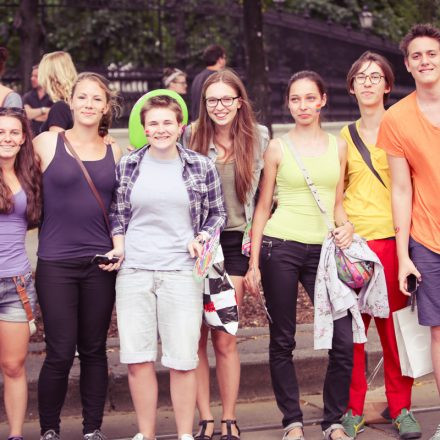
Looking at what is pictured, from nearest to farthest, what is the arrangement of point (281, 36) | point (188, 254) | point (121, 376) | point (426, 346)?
point (188, 254), point (426, 346), point (121, 376), point (281, 36)

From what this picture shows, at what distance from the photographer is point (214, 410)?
6.27 meters

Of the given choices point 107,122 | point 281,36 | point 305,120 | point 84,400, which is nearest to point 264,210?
point 305,120

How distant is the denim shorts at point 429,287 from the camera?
17.4 feet

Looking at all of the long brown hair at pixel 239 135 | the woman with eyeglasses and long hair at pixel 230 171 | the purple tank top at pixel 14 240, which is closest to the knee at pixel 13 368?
the purple tank top at pixel 14 240

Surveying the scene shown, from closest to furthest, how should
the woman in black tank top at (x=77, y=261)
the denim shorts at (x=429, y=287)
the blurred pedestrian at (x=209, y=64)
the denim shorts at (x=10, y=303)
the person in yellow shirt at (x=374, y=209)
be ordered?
the denim shorts at (x=10, y=303), the woman in black tank top at (x=77, y=261), the denim shorts at (x=429, y=287), the person in yellow shirt at (x=374, y=209), the blurred pedestrian at (x=209, y=64)

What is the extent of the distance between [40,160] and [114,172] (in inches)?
15.6

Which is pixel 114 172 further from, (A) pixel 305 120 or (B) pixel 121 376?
(B) pixel 121 376

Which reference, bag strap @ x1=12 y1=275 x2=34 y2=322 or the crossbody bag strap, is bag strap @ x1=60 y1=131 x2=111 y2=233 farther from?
the crossbody bag strap

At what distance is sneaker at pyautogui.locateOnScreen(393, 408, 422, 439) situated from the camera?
5.58 meters

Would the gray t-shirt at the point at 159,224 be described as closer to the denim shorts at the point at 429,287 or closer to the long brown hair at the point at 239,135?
the long brown hair at the point at 239,135

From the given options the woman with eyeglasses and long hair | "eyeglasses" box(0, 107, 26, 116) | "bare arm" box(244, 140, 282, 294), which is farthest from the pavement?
"eyeglasses" box(0, 107, 26, 116)

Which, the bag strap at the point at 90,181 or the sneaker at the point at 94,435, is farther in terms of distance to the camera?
the sneaker at the point at 94,435

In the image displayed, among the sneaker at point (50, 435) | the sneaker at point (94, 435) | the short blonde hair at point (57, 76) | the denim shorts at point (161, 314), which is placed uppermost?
the short blonde hair at point (57, 76)

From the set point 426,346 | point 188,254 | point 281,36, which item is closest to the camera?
point 188,254
